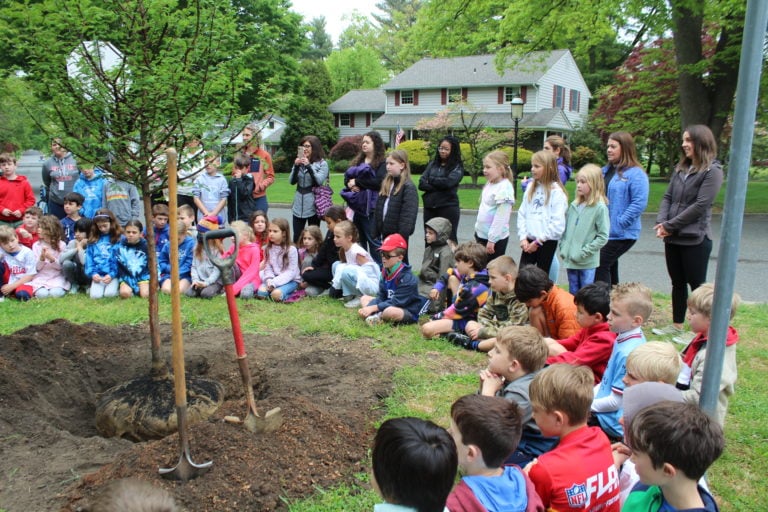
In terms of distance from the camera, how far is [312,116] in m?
40.8

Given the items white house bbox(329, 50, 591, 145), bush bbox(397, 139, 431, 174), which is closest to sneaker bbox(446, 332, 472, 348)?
bush bbox(397, 139, 431, 174)

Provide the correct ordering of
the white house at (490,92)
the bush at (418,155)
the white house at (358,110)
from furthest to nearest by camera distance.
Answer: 1. the white house at (358,110)
2. the white house at (490,92)
3. the bush at (418,155)

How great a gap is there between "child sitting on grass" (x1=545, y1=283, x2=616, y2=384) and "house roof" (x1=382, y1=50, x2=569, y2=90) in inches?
1487

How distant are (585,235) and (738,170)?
4.08 metres

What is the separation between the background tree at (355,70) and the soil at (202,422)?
5893 centimetres

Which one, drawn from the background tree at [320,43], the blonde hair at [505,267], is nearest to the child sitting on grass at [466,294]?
the blonde hair at [505,267]

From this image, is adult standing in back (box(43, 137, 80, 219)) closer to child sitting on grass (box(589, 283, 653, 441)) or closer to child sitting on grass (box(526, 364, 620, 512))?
child sitting on grass (box(589, 283, 653, 441))

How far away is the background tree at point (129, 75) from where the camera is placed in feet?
12.5

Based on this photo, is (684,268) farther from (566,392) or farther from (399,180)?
(566,392)

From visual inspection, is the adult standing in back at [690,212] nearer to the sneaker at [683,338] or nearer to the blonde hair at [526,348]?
the sneaker at [683,338]

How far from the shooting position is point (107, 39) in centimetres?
407

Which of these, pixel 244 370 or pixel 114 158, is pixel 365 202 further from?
pixel 244 370

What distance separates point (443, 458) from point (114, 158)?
3.14 metres

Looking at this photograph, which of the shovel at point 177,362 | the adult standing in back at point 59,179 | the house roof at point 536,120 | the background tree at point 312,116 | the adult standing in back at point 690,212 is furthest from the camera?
the background tree at point 312,116
